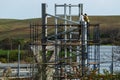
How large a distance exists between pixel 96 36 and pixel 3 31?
181 ft

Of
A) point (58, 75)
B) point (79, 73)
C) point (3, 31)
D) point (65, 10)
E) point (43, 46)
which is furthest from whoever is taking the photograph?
point (3, 31)

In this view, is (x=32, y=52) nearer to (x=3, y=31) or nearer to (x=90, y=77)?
(x=90, y=77)

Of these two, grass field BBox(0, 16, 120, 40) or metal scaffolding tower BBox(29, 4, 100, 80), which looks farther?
grass field BBox(0, 16, 120, 40)

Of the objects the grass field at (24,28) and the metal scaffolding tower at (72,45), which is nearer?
the metal scaffolding tower at (72,45)

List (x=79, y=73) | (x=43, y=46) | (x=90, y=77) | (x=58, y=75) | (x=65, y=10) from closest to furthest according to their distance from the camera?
(x=90, y=77), (x=79, y=73), (x=58, y=75), (x=43, y=46), (x=65, y=10)

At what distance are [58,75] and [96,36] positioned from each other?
8.59 ft

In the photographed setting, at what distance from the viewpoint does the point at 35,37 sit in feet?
62.5

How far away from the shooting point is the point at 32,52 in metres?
16.5

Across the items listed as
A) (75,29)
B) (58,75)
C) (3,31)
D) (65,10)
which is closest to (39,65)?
(58,75)

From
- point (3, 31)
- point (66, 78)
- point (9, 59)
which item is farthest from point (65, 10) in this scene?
point (3, 31)

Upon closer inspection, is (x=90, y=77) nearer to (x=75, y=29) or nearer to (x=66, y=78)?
(x=66, y=78)

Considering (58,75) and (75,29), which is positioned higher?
(75,29)

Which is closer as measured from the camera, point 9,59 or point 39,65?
point 39,65

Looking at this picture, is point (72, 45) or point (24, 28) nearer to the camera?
point (72, 45)
